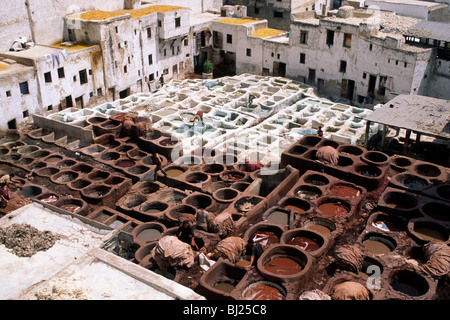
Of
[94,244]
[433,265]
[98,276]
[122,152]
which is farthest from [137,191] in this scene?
[433,265]

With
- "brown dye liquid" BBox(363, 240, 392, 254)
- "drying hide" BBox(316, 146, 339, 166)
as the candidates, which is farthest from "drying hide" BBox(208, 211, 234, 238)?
"drying hide" BBox(316, 146, 339, 166)

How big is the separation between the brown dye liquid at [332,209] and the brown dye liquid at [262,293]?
6.34 m

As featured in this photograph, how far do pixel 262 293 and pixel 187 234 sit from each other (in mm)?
5106

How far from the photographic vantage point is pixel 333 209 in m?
22.9

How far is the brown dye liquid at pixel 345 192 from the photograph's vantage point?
78.7 ft

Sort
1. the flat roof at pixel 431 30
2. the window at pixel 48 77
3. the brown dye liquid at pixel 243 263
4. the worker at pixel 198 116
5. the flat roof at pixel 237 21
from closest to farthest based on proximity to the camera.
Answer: the brown dye liquid at pixel 243 263
the worker at pixel 198 116
the window at pixel 48 77
the flat roof at pixel 431 30
the flat roof at pixel 237 21

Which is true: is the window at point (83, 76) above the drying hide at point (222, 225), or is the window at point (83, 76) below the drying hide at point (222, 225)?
above

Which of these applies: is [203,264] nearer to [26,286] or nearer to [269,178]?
[26,286]

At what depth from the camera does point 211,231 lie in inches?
864

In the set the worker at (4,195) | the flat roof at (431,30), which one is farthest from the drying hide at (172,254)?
the flat roof at (431,30)

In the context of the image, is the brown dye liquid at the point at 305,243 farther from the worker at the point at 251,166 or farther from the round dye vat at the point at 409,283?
the worker at the point at 251,166

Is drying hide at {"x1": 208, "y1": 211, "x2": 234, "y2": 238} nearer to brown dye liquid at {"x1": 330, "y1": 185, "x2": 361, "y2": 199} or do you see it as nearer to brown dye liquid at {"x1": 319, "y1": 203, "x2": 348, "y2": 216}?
brown dye liquid at {"x1": 319, "y1": 203, "x2": 348, "y2": 216}

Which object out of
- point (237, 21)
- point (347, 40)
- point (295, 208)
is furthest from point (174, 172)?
point (237, 21)

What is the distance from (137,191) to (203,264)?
32.0 ft
